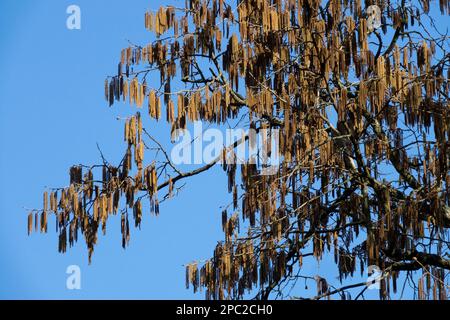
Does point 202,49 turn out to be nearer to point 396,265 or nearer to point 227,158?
point 227,158

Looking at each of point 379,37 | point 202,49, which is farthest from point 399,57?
point 202,49

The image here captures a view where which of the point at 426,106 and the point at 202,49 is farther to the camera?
the point at 202,49

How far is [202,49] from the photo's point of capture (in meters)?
21.0

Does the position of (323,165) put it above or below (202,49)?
below

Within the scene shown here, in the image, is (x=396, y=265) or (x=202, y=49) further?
(x=202, y=49)

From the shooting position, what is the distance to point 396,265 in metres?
19.7

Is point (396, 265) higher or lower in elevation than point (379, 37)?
lower
